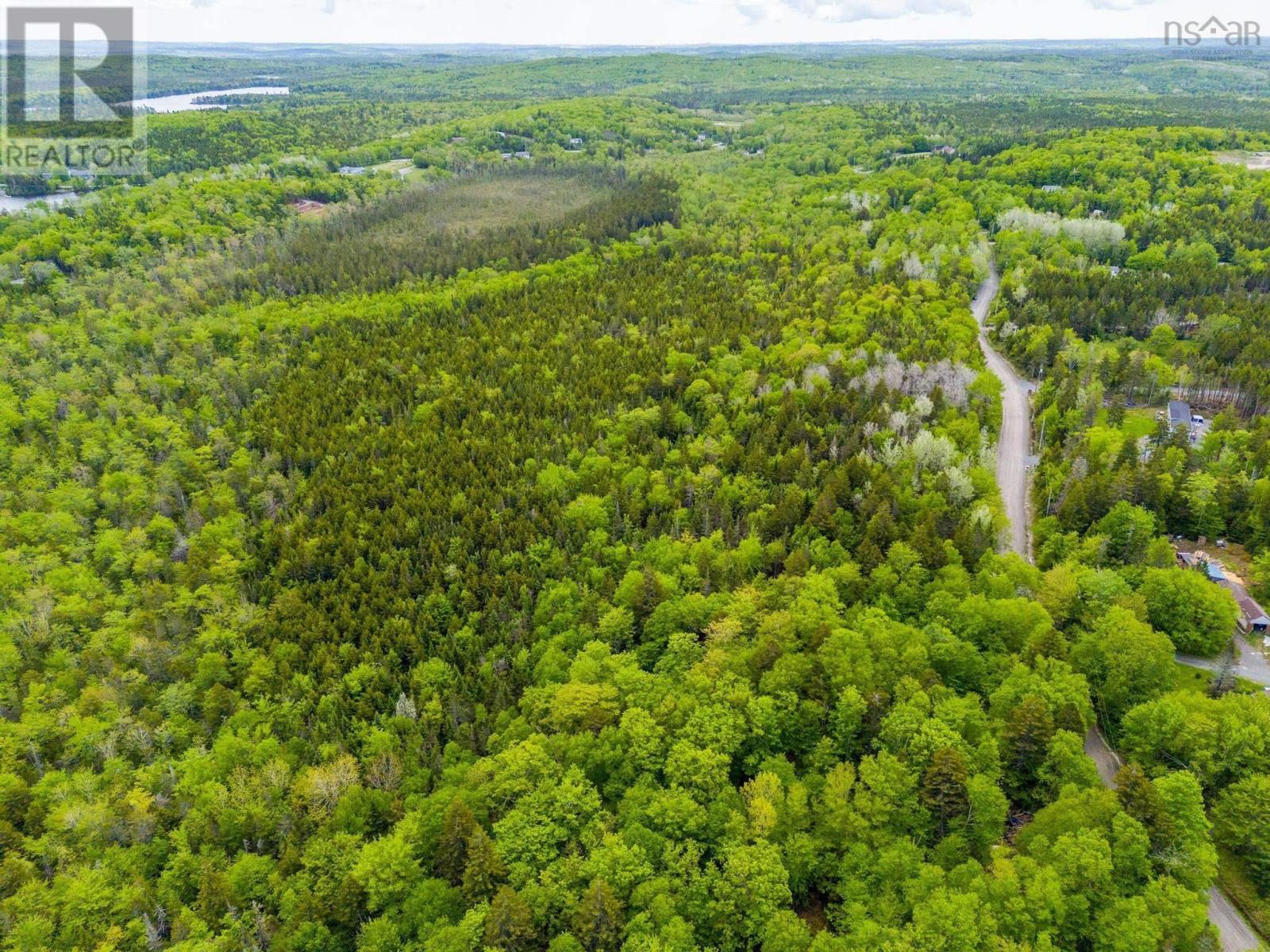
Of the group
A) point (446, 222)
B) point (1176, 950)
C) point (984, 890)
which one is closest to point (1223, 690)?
point (1176, 950)

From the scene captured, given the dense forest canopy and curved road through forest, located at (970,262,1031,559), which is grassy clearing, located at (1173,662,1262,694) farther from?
curved road through forest, located at (970,262,1031,559)

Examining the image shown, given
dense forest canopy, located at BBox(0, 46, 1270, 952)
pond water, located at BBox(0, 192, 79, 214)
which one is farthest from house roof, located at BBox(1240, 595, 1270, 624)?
pond water, located at BBox(0, 192, 79, 214)

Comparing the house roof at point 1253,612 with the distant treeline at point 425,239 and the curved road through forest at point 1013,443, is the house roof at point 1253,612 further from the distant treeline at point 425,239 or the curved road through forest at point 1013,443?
the distant treeline at point 425,239

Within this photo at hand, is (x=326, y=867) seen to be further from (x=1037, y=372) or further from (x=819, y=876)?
(x=1037, y=372)

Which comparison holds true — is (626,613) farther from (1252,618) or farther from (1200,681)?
(1252,618)

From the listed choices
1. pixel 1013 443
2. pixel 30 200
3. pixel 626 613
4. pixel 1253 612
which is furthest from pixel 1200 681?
pixel 30 200

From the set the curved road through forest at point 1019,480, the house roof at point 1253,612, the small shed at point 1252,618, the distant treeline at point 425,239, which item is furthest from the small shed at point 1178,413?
the distant treeline at point 425,239
